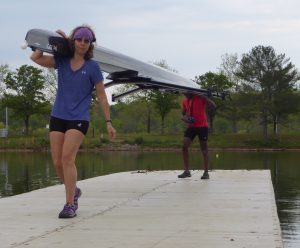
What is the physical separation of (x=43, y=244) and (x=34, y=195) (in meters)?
3.75

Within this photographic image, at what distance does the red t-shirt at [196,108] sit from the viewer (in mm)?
10820

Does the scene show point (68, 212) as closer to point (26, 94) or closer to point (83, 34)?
point (83, 34)

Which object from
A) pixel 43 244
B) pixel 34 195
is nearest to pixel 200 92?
pixel 34 195

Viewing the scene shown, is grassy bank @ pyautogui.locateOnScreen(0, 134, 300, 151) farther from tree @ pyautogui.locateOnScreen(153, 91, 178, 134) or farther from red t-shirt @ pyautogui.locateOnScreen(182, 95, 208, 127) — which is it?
red t-shirt @ pyautogui.locateOnScreen(182, 95, 208, 127)

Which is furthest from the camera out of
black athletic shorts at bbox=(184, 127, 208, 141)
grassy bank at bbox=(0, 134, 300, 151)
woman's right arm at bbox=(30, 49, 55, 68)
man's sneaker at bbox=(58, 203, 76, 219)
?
grassy bank at bbox=(0, 134, 300, 151)

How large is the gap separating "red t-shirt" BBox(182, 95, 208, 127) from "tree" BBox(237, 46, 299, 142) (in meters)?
51.3

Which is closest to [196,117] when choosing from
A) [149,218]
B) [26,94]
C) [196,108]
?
[196,108]

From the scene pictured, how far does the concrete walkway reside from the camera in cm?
471

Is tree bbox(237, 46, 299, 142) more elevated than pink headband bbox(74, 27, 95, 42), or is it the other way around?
tree bbox(237, 46, 299, 142)

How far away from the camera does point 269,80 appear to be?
61969 millimetres

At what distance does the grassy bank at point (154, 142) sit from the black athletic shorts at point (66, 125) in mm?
45862

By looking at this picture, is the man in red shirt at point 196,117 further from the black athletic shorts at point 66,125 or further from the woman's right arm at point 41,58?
the black athletic shorts at point 66,125

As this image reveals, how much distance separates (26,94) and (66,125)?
5628cm

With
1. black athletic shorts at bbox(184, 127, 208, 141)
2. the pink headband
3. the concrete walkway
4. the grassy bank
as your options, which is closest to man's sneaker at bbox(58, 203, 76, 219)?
the concrete walkway
